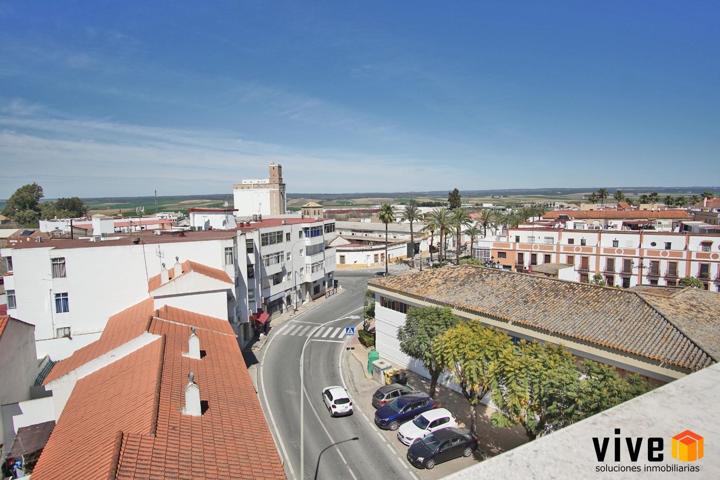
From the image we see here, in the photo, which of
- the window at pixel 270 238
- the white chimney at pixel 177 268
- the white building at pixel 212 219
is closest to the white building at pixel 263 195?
the white building at pixel 212 219

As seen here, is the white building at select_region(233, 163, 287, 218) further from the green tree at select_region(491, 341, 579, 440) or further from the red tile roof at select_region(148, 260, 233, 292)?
the green tree at select_region(491, 341, 579, 440)

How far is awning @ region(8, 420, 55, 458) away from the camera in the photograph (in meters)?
20.8

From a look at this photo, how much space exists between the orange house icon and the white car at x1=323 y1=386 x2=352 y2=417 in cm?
2326

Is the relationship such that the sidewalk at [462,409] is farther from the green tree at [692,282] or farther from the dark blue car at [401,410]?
the green tree at [692,282]

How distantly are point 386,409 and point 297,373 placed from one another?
11.5m

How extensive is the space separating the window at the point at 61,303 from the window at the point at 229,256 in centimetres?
1222

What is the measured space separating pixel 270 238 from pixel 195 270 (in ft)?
66.2

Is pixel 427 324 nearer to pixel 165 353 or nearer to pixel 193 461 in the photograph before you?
pixel 165 353

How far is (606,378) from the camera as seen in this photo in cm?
1855

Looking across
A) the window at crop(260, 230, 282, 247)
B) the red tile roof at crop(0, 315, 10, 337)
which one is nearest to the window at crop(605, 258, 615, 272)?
the window at crop(260, 230, 282, 247)

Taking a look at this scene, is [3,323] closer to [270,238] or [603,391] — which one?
[603,391]

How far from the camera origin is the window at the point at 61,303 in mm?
34094

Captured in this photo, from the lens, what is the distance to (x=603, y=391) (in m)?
18.0

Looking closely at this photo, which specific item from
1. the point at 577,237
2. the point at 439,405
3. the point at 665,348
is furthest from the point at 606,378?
the point at 577,237
